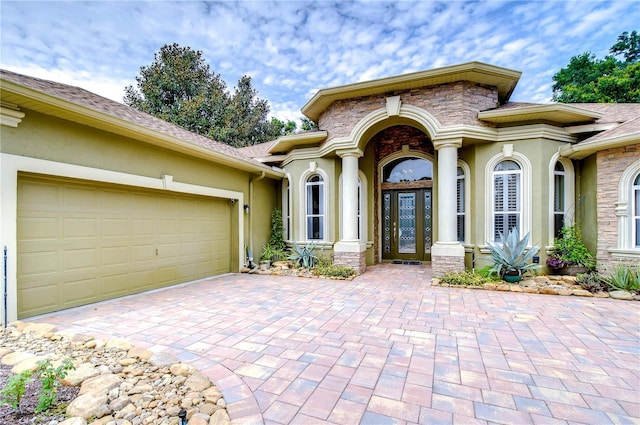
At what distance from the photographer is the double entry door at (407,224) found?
29.8 feet

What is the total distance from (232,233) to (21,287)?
431 centimetres

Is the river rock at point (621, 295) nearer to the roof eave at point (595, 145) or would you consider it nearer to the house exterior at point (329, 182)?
the house exterior at point (329, 182)

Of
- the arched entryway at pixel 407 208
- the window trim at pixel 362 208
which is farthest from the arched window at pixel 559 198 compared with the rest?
the window trim at pixel 362 208

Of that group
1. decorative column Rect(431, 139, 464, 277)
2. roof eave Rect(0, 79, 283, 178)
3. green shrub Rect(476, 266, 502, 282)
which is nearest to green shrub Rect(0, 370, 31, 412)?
roof eave Rect(0, 79, 283, 178)

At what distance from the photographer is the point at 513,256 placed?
6145 mm

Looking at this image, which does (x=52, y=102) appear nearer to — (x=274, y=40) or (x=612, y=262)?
(x=274, y=40)

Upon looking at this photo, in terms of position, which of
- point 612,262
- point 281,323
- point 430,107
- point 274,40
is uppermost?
point 274,40

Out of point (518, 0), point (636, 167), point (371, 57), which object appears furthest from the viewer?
point (371, 57)

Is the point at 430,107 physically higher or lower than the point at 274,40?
lower

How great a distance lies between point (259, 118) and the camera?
20.7 meters

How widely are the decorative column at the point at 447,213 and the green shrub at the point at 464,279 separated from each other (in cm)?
26

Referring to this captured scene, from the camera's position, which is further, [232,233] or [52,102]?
[232,233]

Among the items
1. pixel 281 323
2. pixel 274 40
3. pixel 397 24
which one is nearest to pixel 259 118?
pixel 274 40

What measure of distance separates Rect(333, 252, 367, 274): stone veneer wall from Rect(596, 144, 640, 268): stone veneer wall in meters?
5.04
